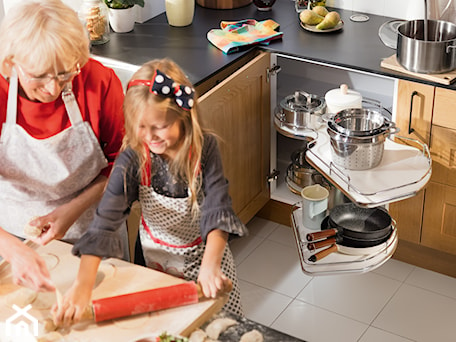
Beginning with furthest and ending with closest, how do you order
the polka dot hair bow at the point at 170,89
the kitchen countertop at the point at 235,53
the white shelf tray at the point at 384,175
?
the kitchen countertop at the point at 235,53, the white shelf tray at the point at 384,175, the polka dot hair bow at the point at 170,89

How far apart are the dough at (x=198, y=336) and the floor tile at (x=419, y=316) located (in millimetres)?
1421

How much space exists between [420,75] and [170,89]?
1.37 m

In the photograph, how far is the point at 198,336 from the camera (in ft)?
4.97

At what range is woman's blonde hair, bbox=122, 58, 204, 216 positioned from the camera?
1.63m

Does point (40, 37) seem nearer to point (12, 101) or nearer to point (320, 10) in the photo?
point (12, 101)

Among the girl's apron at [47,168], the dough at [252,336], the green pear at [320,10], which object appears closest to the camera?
the dough at [252,336]

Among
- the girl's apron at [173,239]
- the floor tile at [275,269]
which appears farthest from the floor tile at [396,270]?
the girl's apron at [173,239]

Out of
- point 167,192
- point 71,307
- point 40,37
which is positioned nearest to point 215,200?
point 167,192

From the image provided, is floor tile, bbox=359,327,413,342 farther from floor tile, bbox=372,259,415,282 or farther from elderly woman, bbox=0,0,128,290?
elderly woman, bbox=0,0,128,290

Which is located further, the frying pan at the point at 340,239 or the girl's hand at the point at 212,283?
the frying pan at the point at 340,239

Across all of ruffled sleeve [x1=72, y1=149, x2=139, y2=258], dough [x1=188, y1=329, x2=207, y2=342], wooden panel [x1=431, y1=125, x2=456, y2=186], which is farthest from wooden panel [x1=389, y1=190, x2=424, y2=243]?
dough [x1=188, y1=329, x2=207, y2=342]

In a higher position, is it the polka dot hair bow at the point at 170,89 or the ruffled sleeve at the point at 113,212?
the polka dot hair bow at the point at 170,89

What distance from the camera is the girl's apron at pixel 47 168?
6.16ft

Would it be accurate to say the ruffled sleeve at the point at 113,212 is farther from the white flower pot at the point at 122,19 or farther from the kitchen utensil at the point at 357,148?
the white flower pot at the point at 122,19
